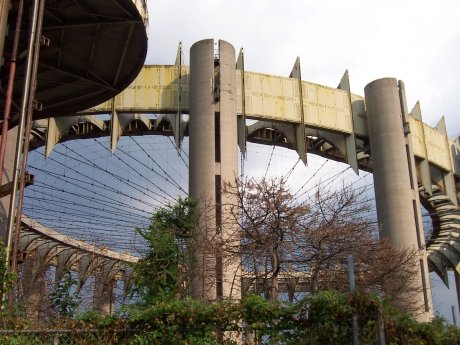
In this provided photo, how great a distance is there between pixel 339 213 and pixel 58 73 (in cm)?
1443

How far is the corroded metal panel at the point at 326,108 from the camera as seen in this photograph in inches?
1323

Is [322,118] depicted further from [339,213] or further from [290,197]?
[290,197]

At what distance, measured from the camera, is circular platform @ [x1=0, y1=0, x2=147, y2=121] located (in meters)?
20.8

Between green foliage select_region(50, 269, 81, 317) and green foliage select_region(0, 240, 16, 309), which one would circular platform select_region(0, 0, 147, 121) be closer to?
green foliage select_region(50, 269, 81, 317)

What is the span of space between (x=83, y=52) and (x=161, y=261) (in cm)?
994

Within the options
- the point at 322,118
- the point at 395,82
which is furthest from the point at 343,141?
the point at 395,82

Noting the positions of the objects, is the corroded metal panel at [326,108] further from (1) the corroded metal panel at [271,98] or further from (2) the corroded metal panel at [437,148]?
(2) the corroded metal panel at [437,148]

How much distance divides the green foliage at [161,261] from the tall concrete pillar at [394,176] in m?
14.8

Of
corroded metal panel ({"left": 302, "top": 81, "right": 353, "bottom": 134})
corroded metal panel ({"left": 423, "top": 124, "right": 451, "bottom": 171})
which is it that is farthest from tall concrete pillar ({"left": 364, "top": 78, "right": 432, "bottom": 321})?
corroded metal panel ({"left": 423, "top": 124, "right": 451, "bottom": 171})

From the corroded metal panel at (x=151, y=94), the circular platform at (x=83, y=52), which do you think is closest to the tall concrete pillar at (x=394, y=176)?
the corroded metal panel at (x=151, y=94)

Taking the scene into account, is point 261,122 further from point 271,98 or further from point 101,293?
point 101,293

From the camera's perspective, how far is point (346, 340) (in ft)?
31.2

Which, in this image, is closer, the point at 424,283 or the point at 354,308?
the point at 354,308

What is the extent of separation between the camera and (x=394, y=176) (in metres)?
33.4
